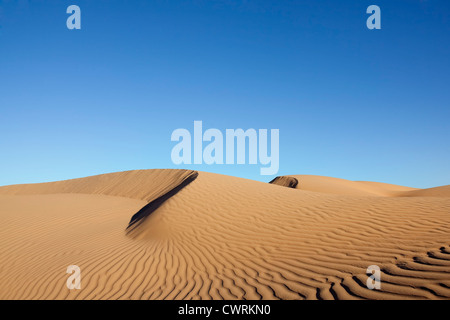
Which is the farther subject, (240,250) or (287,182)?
(287,182)

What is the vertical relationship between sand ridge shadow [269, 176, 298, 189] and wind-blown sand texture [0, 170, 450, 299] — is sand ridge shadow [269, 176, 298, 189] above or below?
below

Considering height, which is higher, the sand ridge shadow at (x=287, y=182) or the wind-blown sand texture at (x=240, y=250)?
the wind-blown sand texture at (x=240, y=250)

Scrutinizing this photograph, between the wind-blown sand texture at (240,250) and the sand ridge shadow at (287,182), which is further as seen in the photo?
the sand ridge shadow at (287,182)

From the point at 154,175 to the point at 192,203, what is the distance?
44.9 feet

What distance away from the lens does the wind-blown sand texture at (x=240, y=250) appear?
15.3ft

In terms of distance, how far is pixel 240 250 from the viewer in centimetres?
720

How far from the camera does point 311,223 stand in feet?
26.2

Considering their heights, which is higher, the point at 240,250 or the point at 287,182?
the point at 240,250

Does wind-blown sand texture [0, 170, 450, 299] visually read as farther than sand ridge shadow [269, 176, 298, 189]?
No

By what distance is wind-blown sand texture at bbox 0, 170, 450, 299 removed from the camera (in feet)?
15.3
